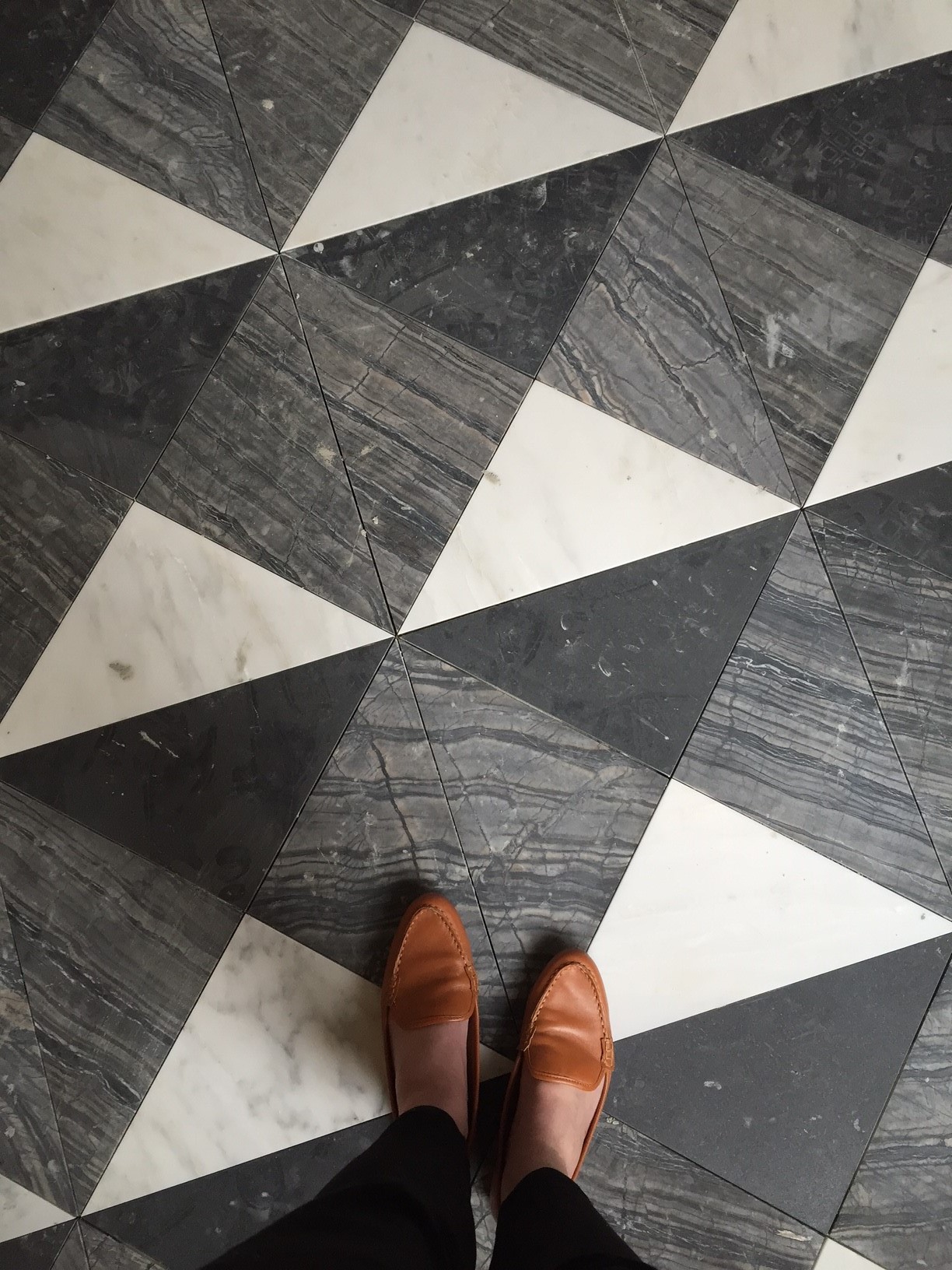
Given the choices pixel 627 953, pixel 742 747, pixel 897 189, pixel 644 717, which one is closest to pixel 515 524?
pixel 644 717

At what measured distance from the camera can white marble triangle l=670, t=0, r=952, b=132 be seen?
1200mm

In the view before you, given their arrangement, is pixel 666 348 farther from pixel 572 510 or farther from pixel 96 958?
pixel 96 958

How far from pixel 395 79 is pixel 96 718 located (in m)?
0.93

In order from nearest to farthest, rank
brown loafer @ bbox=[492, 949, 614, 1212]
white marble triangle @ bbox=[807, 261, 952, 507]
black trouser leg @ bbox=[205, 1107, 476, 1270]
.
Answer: black trouser leg @ bbox=[205, 1107, 476, 1270] < brown loafer @ bbox=[492, 949, 614, 1212] < white marble triangle @ bbox=[807, 261, 952, 507]

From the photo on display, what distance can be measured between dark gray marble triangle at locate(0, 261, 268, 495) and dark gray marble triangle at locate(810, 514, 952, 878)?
0.82 metres

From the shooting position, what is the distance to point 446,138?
119cm

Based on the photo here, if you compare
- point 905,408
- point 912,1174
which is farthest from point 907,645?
point 912,1174

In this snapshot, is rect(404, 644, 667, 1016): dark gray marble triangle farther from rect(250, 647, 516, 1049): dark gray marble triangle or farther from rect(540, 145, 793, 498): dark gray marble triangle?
rect(540, 145, 793, 498): dark gray marble triangle

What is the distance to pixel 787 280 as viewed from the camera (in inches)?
46.2

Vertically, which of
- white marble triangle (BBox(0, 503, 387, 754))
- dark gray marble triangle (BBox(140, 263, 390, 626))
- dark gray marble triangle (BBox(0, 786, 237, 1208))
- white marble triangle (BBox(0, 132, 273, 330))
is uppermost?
white marble triangle (BBox(0, 132, 273, 330))

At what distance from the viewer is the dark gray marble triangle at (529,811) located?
1097mm

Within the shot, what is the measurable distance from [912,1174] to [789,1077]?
18 cm

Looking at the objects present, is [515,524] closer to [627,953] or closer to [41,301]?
[627,953]

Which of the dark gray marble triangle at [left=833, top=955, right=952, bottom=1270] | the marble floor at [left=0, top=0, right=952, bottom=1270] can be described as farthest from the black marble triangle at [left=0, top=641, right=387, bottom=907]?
the dark gray marble triangle at [left=833, top=955, right=952, bottom=1270]
